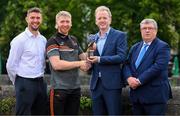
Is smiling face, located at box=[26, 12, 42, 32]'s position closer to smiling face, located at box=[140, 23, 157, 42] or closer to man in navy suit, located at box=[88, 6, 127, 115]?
man in navy suit, located at box=[88, 6, 127, 115]

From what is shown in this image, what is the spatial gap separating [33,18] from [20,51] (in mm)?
529

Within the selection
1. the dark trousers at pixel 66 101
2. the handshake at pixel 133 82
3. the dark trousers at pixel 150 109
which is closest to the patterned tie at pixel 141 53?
the handshake at pixel 133 82

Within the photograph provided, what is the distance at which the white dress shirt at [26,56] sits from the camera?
25.1 feet

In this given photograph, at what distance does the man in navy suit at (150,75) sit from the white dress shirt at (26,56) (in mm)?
1296

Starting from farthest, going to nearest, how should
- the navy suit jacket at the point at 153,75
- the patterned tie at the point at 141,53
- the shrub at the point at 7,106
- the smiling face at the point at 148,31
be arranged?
the shrub at the point at 7,106 < the patterned tie at the point at 141,53 < the smiling face at the point at 148,31 < the navy suit jacket at the point at 153,75

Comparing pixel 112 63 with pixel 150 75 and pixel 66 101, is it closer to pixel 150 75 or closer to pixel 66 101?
pixel 150 75

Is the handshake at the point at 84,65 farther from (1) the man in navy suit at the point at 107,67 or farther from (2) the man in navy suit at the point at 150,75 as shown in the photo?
(2) the man in navy suit at the point at 150,75

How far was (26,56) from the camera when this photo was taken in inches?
302

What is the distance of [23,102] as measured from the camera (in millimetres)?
7676

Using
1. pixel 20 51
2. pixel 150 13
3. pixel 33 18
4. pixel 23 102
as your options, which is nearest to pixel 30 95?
pixel 23 102

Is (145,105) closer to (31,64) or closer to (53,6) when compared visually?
(31,64)

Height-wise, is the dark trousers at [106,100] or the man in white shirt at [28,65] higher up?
the man in white shirt at [28,65]

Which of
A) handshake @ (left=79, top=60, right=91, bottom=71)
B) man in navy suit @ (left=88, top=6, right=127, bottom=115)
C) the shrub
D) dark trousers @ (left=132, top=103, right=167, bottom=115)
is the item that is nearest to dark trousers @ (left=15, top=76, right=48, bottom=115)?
handshake @ (left=79, top=60, right=91, bottom=71)

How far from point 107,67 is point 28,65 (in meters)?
1.14
